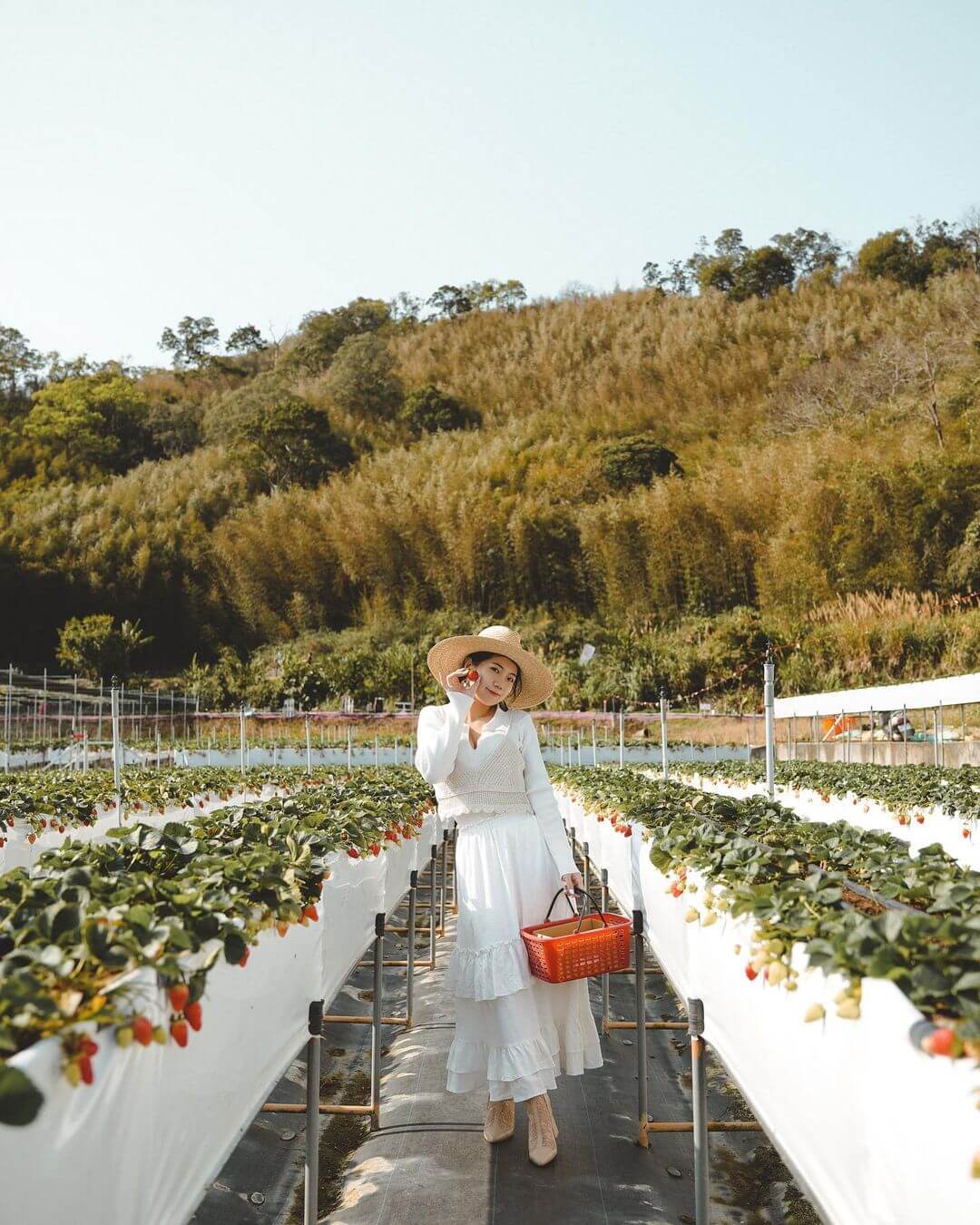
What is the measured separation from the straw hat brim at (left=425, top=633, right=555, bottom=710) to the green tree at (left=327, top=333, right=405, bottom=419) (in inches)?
1856

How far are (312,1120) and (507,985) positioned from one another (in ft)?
2.23

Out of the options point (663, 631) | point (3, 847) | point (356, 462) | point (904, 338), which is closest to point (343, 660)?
point (663, 631)

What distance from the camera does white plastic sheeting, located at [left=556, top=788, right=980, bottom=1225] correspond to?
147cm

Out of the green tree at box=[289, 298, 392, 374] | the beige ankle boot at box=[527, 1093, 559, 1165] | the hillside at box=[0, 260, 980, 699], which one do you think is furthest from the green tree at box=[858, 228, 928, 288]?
the beige ankle boot at box=[527, 1093, 559, 1165]

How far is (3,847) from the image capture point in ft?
18.0

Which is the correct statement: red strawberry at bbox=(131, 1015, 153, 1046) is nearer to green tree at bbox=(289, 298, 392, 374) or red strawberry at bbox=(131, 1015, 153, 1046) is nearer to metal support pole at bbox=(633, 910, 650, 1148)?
metal support pole at bbox=(633, 910, 650, 1148)

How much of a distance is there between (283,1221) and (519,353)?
52.1m

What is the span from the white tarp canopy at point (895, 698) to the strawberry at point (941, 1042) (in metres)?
9.40

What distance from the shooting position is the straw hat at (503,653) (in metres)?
3.77

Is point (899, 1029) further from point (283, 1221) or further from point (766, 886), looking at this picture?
point (283, 1221)

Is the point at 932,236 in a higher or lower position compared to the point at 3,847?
higher

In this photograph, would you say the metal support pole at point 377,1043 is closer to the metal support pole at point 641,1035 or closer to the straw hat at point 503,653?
the metal support pole at point 641,1035

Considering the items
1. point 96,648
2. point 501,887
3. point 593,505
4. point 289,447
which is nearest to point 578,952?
point 501,887

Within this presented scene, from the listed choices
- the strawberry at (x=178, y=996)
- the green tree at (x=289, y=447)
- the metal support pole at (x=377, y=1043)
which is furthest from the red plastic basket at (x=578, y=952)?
the green tree at (x=289, y=447)
